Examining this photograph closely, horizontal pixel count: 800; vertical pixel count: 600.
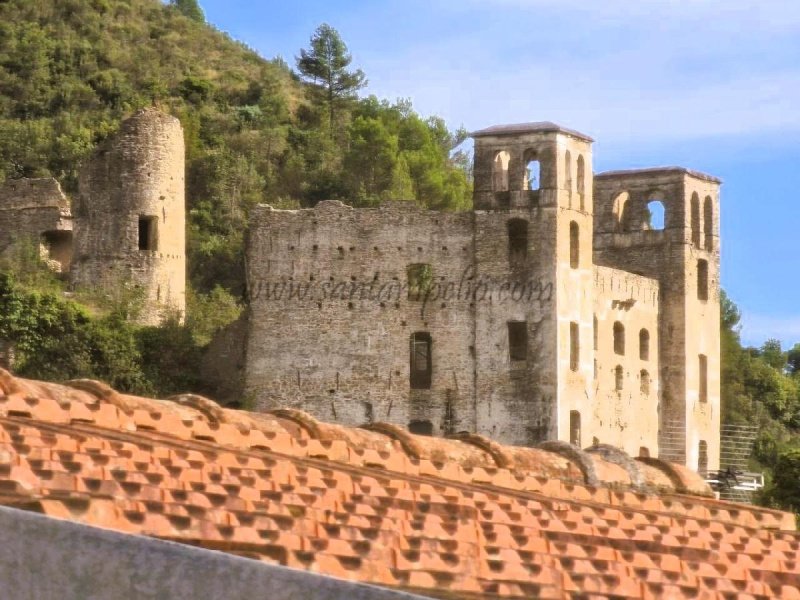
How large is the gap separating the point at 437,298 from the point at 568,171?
3.87 metres

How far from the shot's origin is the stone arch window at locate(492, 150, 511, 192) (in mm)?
43906

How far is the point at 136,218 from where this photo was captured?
1773 inches

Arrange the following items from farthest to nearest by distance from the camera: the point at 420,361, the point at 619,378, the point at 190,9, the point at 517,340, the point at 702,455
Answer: the point at 190,9, the point at 702,455, the point at 619,378, the point at 420,361, the point at 517,340

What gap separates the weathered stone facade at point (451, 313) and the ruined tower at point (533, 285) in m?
0.03

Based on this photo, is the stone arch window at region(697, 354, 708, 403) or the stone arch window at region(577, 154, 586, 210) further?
the stone arch window at region(697, 354, 708, 403)

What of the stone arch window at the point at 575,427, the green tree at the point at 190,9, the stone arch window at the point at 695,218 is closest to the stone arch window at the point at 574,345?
the stone arch window at the point at 575,427

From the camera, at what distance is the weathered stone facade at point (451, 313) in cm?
4206

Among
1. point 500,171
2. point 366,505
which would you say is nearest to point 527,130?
point 500,171

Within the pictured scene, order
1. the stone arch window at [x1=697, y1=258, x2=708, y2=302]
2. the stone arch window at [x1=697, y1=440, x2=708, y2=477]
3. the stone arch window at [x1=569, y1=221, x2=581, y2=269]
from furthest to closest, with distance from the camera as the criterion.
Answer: the stone arch window at [x1=697, y1=258, x2=708, y2=302]
the stone arch window at [x1=697, y1=440, x2=708, y2=477]
the stone arch window at [x1=569, y1=221, x2=581, y2=269]

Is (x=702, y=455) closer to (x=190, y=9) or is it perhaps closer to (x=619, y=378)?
(x=619, y=378)

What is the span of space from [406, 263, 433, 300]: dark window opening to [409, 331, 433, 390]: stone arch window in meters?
0.72

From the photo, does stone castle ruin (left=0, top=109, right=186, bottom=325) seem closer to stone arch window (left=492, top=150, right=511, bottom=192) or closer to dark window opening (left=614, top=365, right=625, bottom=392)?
stone arch window (left=492, top=150, right=511, bottom=192)

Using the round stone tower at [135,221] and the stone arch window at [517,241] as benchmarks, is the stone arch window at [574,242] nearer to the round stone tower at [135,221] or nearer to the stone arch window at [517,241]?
the stone arch window at [517,241]

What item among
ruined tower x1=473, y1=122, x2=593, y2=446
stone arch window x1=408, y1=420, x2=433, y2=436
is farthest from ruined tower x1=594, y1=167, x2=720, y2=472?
stone arch window x1=408, y1=420, x2=433, y2=436
